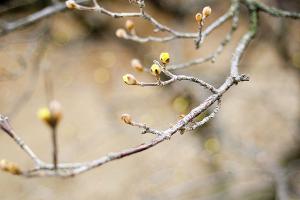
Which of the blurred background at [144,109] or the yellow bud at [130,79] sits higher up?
the yellow bud at [130,79]

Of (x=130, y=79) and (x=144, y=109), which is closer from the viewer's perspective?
(x=130, y=79)

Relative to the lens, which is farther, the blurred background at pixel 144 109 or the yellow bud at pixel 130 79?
the blurred background at pixel 144 109

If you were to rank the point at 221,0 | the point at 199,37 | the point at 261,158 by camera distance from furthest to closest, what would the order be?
1. the point at 221,0
2. the point at 261,158
3. the point at 199,37

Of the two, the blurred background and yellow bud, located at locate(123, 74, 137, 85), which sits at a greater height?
yellow bud, located at locate(123, 74, 137, 85)

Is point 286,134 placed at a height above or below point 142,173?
above

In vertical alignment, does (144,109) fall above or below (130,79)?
below

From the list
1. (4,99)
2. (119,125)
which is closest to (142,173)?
(119,125)

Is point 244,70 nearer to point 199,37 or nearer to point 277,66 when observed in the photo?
point 277,66

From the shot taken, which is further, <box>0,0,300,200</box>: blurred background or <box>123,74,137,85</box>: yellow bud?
<box>0,0,300,200</box>: blurred background
